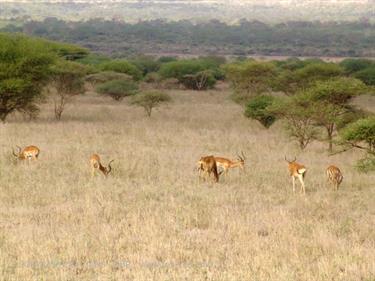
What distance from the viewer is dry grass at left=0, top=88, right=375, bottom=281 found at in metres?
7.59

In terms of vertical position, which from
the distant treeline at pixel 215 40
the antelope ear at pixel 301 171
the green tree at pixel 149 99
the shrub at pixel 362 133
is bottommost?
the distant treeline at pixel 215 40

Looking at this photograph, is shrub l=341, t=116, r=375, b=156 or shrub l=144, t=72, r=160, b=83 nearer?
shrub l=341, t=116, r=375, b=156

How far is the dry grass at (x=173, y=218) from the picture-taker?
299 inches

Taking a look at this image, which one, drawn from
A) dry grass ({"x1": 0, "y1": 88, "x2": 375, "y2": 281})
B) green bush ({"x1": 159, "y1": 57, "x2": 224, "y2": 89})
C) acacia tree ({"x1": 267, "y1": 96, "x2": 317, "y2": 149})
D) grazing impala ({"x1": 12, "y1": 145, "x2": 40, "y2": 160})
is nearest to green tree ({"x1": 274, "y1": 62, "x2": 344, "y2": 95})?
acacia tree ({"x1": 267, "y1": 96, "x2": 317, "y2": 149})

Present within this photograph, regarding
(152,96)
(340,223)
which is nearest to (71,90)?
(152,96)

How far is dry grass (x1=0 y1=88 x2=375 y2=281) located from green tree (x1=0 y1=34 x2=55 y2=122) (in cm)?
669

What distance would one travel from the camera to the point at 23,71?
2705 cm

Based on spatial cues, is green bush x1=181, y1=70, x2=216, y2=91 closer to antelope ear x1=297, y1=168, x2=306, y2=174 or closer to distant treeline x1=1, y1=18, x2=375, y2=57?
antelope ear x1=297, y1=168, x2=306, y2=174

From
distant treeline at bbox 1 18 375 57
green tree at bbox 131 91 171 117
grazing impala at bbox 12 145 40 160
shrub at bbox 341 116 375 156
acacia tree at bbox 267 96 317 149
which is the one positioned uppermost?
shrub at bbox 341 116 375 156

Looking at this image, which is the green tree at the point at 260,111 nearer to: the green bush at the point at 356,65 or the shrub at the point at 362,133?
the shrub at the point at 362,133

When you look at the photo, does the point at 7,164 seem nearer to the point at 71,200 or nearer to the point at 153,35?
the point at 71,200

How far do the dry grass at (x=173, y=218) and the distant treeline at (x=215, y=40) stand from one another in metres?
74.9

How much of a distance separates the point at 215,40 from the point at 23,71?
328 ft

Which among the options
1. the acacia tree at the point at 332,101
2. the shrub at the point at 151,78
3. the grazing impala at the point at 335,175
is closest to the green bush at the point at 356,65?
the shrub at the point at 151,78
